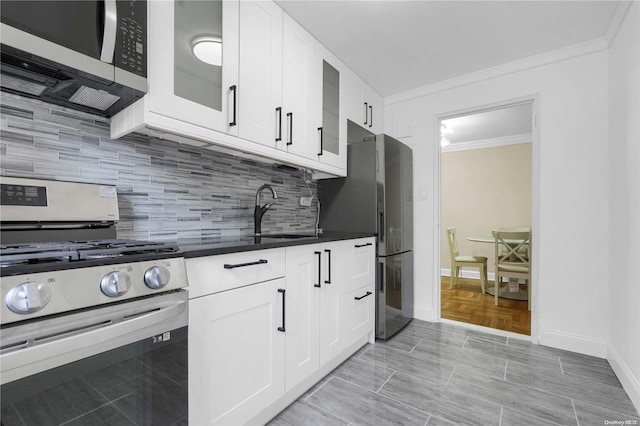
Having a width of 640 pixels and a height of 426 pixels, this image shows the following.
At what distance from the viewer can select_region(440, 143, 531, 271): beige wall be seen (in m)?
5.11

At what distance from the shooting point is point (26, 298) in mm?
678

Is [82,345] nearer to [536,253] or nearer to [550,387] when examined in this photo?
[550,387]

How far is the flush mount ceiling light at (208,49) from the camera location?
54.6 inches

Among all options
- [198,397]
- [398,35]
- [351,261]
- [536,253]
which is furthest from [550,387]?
[398,35]

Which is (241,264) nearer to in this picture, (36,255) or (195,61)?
(36,255)

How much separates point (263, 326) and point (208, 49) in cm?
136

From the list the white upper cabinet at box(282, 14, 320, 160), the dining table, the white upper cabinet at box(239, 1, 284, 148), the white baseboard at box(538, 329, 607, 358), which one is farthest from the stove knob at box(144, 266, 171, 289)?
the dining table

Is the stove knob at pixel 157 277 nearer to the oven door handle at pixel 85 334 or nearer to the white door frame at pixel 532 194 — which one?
the oven door handle at pixel 85 334

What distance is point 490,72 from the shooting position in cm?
278

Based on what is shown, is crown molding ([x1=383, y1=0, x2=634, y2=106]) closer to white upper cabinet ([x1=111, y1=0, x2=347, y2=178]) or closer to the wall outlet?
white upper cabinet ([x1=111, y1=0, x2=347, y2=178])

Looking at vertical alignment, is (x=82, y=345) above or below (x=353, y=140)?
below

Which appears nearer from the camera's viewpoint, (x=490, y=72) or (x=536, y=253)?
(x=536, y=253)

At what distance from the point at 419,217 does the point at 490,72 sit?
59.5 inches

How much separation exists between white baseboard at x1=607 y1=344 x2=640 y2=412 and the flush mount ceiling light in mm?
2823
